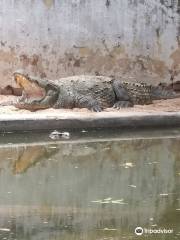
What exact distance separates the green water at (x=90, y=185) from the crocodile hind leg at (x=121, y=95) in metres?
1.59

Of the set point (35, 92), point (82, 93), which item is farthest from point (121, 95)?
point (35, 92)

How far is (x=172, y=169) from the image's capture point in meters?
6.83

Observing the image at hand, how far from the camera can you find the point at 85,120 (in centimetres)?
897

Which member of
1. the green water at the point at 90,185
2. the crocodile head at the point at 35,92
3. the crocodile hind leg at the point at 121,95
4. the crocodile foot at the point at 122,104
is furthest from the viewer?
the crocodile hind leg at the point at 121,95

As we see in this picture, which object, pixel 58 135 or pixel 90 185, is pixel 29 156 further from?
pixel 90 185

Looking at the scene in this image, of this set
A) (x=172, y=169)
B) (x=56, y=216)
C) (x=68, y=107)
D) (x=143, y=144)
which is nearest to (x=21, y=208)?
(x=56, y=216)

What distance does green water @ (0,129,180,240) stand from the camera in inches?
196

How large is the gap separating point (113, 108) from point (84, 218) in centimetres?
519

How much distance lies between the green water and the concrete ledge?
0.13m

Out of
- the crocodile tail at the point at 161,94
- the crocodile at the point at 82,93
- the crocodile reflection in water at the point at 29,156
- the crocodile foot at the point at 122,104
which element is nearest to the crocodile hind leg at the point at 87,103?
the crocodile at the point at 82,93

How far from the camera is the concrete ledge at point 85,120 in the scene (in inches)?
345

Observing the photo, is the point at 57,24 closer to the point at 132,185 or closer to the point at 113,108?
the point at 113,108

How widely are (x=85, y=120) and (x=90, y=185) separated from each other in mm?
2779

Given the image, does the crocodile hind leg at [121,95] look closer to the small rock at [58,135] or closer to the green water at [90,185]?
the green water at [90,185]
